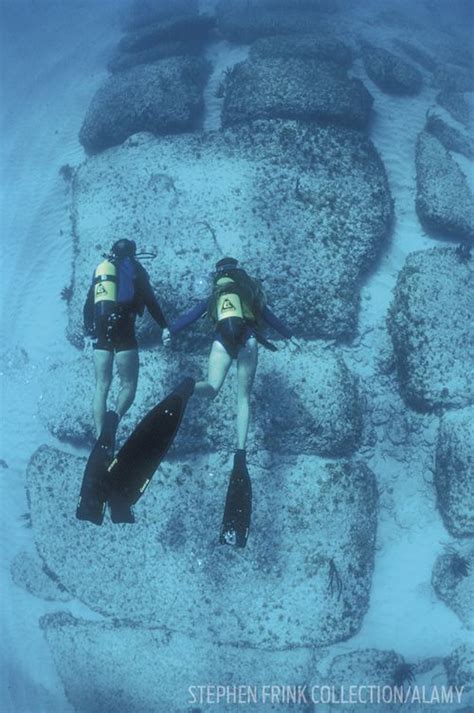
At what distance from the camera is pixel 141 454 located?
4527mm

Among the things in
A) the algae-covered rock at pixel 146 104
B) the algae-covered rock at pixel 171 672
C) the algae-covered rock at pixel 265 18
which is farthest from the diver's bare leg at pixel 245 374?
the algae-covered rock at pixel 265 18

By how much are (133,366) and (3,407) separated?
4998mm

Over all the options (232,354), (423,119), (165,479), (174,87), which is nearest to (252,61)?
(174,87)

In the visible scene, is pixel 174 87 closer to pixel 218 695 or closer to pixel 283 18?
pixel 283 18

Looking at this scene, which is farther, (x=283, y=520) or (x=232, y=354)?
(x=283, y=520)

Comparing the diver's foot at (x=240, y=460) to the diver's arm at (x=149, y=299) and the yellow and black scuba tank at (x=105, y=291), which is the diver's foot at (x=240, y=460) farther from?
the yellow and black scuba tank at (x=105, y=291)

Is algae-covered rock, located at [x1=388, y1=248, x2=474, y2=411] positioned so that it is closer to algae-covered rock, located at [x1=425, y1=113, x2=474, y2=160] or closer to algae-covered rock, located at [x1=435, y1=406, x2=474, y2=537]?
algae-covered rock, located at [x1=435, y1=406, x2=474, y2=537]

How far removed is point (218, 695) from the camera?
6.61 metres

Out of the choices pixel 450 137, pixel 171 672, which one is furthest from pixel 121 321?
pixel 450 137

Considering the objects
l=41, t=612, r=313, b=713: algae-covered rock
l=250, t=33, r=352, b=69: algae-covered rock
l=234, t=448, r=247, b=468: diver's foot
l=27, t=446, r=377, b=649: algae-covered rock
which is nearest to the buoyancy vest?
l=234, t=448, r=247, b=468: diver's foot

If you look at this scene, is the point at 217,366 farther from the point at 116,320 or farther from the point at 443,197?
the point at 443,197

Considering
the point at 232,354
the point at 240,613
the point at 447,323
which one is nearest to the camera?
the point at 232,354

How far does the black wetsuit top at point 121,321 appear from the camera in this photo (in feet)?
17.9

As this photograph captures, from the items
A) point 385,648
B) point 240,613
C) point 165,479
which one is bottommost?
point 385,648
